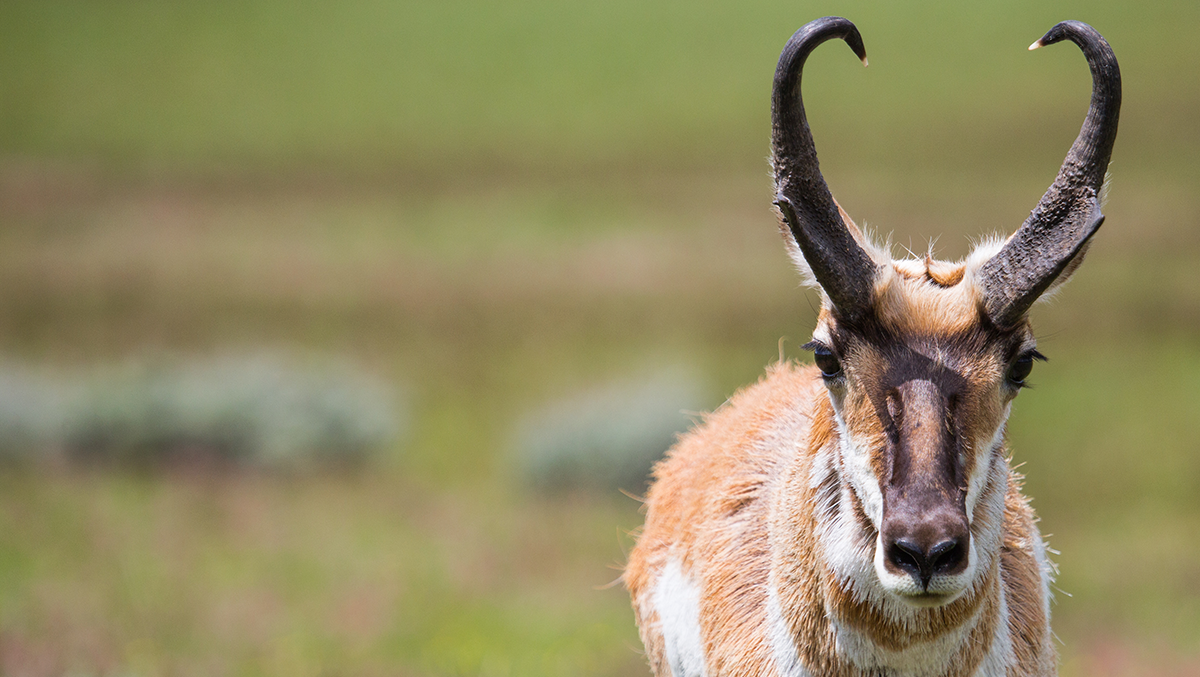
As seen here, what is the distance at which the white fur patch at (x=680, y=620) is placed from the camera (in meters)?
5.43

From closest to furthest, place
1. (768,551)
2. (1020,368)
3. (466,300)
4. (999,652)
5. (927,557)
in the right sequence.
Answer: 1. (927,557)
2. (1020,368)
3. (999,652)
4. (768,551)
5. (466,300)

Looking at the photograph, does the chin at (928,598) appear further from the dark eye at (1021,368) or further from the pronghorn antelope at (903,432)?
the dark eye at (1021,368)

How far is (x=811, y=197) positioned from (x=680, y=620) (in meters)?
2.56

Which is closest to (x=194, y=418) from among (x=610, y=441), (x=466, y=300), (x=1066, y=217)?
(x=610, y=441)

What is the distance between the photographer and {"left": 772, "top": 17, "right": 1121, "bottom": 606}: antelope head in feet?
12.6

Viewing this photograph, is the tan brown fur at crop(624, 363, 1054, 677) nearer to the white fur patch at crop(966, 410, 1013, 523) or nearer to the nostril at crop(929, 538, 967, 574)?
the white fur patch at crop(966, 410, 1013, 523)

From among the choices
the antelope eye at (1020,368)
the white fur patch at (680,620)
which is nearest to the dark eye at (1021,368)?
the antelope eye at (1020,368)

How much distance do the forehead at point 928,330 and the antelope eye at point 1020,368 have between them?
45 millimetres

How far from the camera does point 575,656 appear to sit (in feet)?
36.5

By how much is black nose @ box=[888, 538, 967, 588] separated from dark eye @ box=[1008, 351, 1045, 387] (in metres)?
0.91

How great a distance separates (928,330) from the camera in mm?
4047

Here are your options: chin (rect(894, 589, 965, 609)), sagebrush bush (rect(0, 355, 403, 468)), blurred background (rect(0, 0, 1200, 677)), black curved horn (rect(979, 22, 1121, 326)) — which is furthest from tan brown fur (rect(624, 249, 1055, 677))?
sagebrush bush (rect(0, 355, 403, 468))

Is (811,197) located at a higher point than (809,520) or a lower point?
higher

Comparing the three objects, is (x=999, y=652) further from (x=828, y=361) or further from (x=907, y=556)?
(x=828, y=361)
